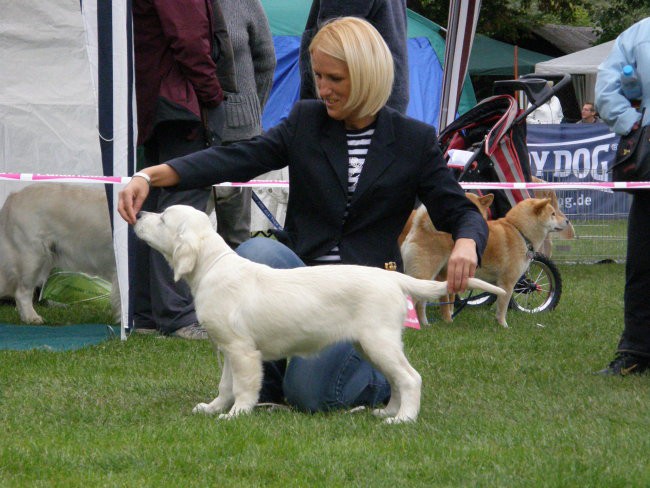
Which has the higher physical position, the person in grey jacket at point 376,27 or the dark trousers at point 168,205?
the person in grey jacket at point 376,27

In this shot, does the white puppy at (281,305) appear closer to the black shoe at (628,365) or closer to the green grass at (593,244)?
the black shoe at (628,365)

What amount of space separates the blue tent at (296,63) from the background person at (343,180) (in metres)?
8.95

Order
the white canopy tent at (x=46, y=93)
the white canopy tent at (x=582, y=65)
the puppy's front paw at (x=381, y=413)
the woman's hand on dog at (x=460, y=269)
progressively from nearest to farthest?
1. the woman's hand on dog at (x=460, y=269)
2. the puppy's front paw at (x=381, y=413)
3. the white canopy tent at (x=46, y=93)
4. the white canopy tent at (x=582, y=65)

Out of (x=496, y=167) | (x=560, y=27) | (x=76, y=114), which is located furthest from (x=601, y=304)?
(x=560, y=27)

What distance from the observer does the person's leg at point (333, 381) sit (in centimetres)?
410

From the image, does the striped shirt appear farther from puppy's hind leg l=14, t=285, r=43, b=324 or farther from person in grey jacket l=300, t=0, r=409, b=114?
puppy's hind leg l=14, t=285, r=43, b=324

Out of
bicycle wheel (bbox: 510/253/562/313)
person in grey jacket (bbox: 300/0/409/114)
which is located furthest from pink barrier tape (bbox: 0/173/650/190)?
person in grey jacket (bbox: 300/0/409/114)

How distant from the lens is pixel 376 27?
5801 mm

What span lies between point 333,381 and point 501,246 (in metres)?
3.49

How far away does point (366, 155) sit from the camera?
4.09 metres

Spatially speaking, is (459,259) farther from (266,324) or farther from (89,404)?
(89,404)

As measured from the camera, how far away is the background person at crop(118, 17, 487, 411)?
3967 mm

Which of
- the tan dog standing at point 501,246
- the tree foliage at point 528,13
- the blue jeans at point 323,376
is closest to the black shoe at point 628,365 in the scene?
the blue jeans at point 323,376

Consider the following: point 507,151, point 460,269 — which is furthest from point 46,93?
point 460,269
